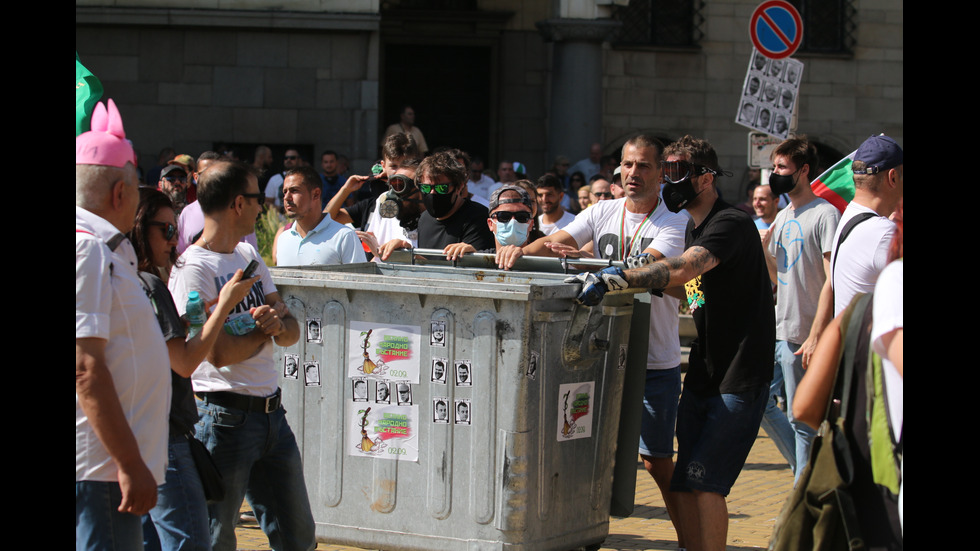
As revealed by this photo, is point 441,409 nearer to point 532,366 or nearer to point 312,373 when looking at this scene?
point 532,366

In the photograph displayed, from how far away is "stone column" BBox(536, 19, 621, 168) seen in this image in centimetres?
1925

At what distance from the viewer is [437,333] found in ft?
16.3

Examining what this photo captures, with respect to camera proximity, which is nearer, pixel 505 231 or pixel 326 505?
pixel 326 505

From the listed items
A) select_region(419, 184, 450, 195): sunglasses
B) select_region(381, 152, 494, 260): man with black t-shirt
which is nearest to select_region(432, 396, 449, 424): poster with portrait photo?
select_region(381, 152, 494, 260): man with black t-shirt

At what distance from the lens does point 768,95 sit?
35.6 ft

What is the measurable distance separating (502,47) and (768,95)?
1209 cm

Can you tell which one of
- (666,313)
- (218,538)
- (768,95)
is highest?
(768,95)

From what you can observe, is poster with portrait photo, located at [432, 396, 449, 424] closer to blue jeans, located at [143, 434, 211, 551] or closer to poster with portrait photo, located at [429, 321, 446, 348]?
poster with portrait photo, located at [429, 321, 446, 348]

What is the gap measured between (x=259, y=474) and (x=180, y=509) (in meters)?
0.66

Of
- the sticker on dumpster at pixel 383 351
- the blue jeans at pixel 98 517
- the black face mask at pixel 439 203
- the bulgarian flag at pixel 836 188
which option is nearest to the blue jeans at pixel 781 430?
the bulgarian flag at pixel 836 188

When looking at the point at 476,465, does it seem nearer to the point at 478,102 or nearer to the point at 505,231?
the point at 505,231

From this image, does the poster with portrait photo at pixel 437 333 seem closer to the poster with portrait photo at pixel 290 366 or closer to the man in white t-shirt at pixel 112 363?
the poster with portrait photo at pixel 290 366

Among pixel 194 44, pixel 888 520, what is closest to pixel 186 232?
pixel 888 520

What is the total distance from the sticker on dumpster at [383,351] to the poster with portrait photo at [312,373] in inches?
6.7
